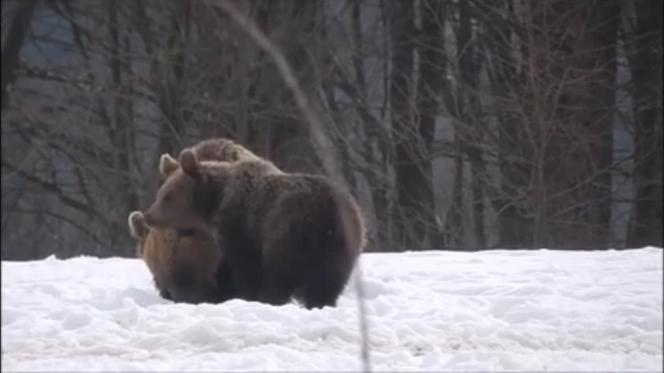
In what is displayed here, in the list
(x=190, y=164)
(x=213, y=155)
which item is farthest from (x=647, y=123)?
(x=190, y=164)

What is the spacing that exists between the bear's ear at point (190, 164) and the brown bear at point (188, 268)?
39cm

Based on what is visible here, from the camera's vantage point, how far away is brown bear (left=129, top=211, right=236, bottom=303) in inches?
378

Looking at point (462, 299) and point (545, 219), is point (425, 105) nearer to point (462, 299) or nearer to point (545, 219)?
point (545, 219)

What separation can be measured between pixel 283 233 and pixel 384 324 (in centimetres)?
133

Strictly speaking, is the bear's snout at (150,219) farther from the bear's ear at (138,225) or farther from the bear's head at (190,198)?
the bear's ear at (138,225)

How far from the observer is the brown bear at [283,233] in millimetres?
9000

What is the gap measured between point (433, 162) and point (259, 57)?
3486mm

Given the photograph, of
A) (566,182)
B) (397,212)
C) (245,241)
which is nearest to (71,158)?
(397,212)

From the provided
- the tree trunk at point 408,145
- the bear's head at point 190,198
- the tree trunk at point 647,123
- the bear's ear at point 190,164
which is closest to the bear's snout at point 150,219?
the bear's head at point 190,198

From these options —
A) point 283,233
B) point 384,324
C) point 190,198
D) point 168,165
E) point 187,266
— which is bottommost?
point 384,324

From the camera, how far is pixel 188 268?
9789 mm

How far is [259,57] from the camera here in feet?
84.0

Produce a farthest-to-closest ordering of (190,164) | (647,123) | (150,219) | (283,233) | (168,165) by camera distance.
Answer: (647,123), (168,165), (150,219), (190,164), (283,233)

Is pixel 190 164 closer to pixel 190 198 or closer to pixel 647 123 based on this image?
pixel 190 198
